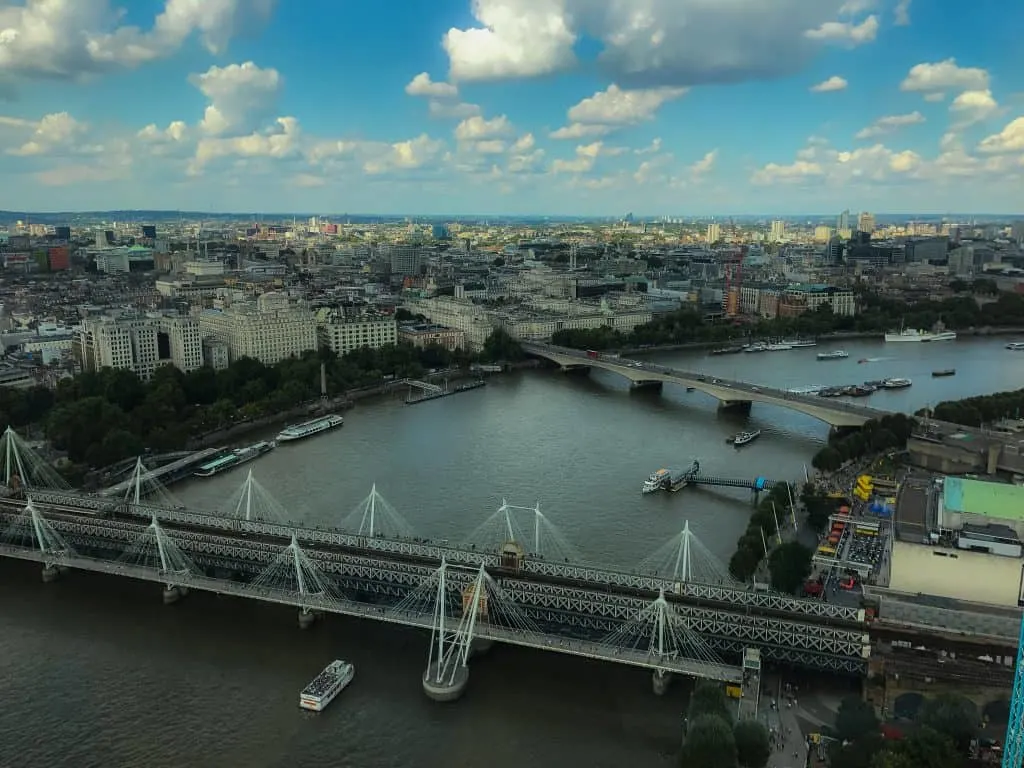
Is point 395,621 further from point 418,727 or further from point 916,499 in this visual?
point 916,499

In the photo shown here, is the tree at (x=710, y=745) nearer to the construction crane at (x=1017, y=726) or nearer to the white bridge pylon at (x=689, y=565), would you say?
the construction crane at (x=1017, y=726)

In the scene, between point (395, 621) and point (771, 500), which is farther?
point (771, 500)

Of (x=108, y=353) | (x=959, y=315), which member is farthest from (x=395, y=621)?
(x=959, y=315)

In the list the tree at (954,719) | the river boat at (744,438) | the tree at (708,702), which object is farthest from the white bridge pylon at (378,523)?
the river boat at (744,438)

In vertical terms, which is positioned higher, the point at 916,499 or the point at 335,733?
the point at 916,499

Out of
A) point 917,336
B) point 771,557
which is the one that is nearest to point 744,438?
point 771,557

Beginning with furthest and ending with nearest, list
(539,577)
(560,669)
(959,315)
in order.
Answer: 1. (959,315)
2. (539,577)
3. (560,669)

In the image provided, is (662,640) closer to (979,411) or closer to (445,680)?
(445,680)
